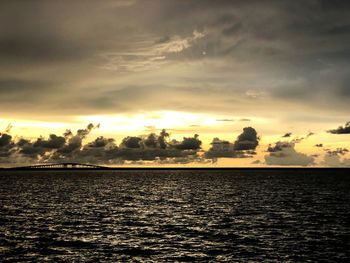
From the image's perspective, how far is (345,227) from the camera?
63.0 metres

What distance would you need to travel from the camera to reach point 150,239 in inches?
2105

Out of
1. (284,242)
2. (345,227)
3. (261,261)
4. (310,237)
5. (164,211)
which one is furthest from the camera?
(164,211)

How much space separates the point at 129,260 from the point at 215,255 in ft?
28.5

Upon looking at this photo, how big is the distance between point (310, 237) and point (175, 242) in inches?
665

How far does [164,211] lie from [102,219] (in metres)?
16.4

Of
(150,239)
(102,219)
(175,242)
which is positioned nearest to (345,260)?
(175,242)

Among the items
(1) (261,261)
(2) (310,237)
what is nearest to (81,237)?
(1) (261,261)

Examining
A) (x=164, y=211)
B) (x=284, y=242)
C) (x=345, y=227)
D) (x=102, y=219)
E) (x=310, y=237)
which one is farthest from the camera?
(x=164, y=211)

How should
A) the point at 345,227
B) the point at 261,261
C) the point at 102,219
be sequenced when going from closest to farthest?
the point at 261,261 < the point at 345,227 < the point at 102,219

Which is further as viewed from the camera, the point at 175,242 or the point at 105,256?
the point at 175,242

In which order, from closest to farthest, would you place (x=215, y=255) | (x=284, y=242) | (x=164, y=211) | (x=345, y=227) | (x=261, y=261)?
(x=261, y=261) < (x=215, y=255) < (x=284, y=242) < (x=345, y=227) < (x=164, y=211)

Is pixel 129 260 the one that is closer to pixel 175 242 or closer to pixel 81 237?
pixel 175 242

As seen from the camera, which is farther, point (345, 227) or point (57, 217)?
point (57, 217)

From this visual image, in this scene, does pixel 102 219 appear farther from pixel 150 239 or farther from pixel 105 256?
pixel 105 256
